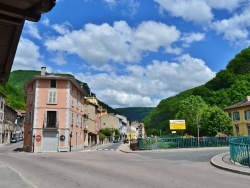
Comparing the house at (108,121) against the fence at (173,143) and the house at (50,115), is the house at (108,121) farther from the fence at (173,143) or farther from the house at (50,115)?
the fence at (173,143)

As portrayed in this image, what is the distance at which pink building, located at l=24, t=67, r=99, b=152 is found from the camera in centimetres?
3809

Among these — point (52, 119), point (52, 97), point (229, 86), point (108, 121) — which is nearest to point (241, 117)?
point (229, 86)

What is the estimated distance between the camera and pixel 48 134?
38250 mm

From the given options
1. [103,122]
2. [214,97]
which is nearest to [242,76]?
[214,97]

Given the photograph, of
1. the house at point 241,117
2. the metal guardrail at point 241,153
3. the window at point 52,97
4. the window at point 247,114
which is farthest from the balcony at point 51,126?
the window at point 247,114

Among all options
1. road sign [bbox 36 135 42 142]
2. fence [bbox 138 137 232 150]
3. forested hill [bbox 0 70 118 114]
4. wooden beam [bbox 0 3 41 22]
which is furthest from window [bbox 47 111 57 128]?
forested hill [bbox 0 70 118 114]

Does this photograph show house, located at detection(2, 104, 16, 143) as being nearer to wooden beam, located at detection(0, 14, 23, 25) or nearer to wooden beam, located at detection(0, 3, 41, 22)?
wooden beam, located at detection(0, 14, 23, 25)

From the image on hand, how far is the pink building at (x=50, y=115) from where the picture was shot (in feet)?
125

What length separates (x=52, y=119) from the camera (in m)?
39.1

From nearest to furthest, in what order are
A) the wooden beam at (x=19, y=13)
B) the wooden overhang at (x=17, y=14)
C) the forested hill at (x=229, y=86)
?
1. the wooden overhang at (x=17, y=14)
2. the wooden beam at (x=19, y=13)
3. the forested hill at (x=229, y=86)

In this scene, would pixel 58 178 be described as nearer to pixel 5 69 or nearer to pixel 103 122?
pixel 5 69

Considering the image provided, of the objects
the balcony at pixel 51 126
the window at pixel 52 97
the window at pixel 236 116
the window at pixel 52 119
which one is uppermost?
the window at pixel 52 97

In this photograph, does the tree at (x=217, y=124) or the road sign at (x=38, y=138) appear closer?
the road sign at (x=38, y=138)

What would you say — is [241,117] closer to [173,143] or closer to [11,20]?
[173,143]
